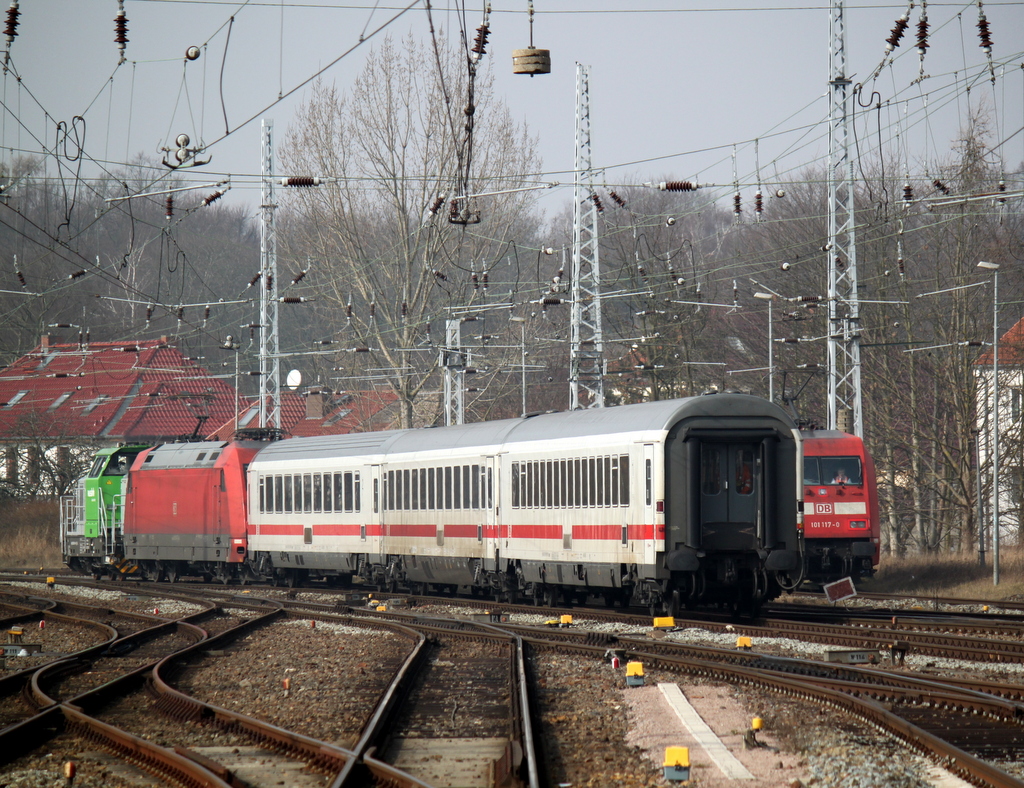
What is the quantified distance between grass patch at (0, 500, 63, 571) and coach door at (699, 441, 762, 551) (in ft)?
103

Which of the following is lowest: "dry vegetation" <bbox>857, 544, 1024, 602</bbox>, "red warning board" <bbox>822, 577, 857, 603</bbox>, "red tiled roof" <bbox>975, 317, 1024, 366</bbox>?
"dry vegetation" <bbox>857, 544, 1024, 602</bbox>

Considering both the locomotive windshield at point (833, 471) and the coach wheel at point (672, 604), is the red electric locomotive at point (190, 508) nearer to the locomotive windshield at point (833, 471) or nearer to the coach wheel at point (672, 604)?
the locomotive windshield at point (833, 471)

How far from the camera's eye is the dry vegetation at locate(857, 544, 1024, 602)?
25312 millimetres

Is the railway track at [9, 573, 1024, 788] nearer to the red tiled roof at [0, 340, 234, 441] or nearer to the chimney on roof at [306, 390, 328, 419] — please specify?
the red tiled roof at [0, 340, 234, 441]

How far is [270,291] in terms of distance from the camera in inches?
1542

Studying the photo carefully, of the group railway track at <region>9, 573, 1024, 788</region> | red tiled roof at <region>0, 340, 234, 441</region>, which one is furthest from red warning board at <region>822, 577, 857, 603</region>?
red tiled roof at <region>0, 340, 234, 441</region>

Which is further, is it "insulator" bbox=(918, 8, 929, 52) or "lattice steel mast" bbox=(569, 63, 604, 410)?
"lattice steel mast" bbox=(569, 63, 604, 410)

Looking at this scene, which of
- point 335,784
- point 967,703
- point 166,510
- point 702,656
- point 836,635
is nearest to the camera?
point 335,784

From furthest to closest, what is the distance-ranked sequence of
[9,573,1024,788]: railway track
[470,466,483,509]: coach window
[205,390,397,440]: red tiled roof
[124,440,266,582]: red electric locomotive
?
[205,390,397,440]: red tiled roof → [124,440,266,582]: red electric locomotive → [470,466,483,509]: coach window → [9,573,1024,788]: railway track

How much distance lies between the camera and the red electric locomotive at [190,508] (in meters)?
30.8

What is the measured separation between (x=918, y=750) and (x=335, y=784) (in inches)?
150

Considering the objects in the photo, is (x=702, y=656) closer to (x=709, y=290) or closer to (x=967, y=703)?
(x=967, y=703)

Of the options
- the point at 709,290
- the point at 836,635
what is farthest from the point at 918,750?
the point at 709,290

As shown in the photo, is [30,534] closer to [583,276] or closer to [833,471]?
[583,276]
